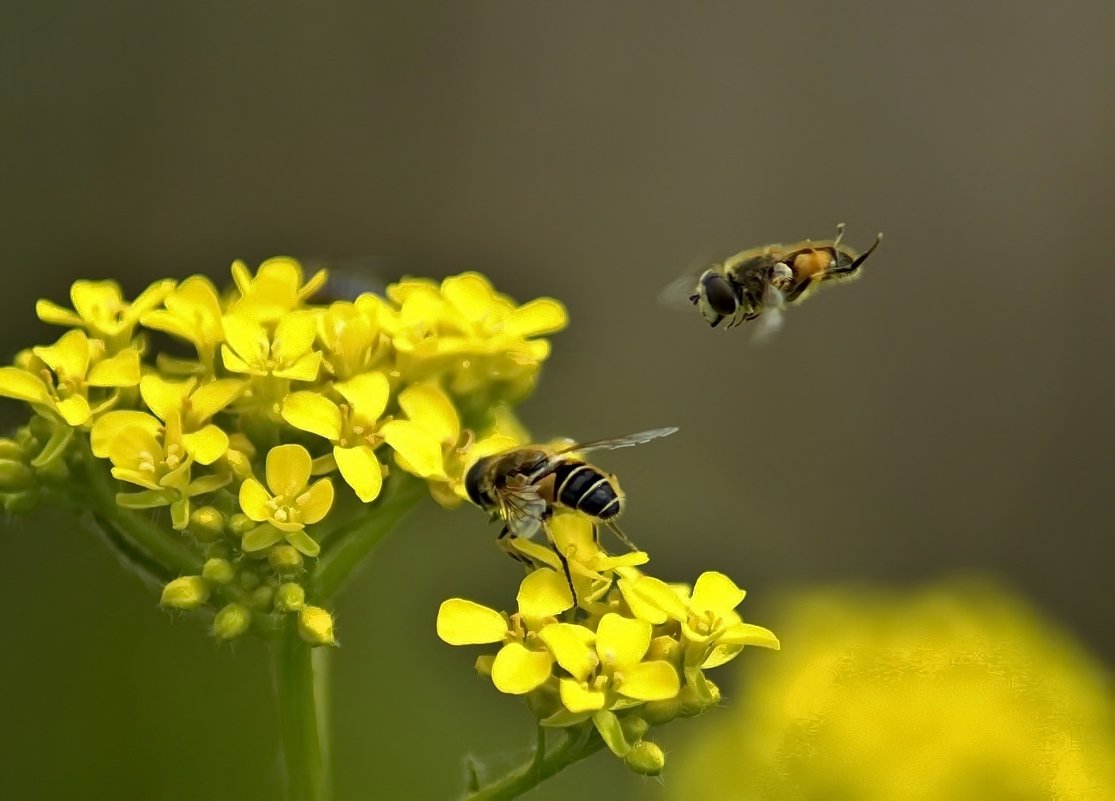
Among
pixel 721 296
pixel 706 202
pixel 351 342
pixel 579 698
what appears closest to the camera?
pixel 579 698

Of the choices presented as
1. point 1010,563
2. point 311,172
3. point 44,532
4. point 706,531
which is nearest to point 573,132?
point 311,172

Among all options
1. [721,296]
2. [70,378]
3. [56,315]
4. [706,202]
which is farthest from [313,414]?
[706,202]

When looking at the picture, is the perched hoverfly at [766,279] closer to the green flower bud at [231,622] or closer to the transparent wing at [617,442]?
the transparent wing at [617,442]

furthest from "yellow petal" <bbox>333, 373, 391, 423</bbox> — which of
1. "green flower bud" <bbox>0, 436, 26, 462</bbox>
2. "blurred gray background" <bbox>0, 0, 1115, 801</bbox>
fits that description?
"blurred gray background" <bbox>0, 0, 1115, 801</bbox>

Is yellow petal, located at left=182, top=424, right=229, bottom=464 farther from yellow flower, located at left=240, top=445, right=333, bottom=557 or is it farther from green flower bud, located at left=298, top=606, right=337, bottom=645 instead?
green flower bud, located at left=298, top=606, right=337, bottom=645

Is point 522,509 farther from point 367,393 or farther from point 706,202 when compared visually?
point 706,202

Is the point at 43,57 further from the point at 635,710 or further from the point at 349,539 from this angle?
the point at 635,710
